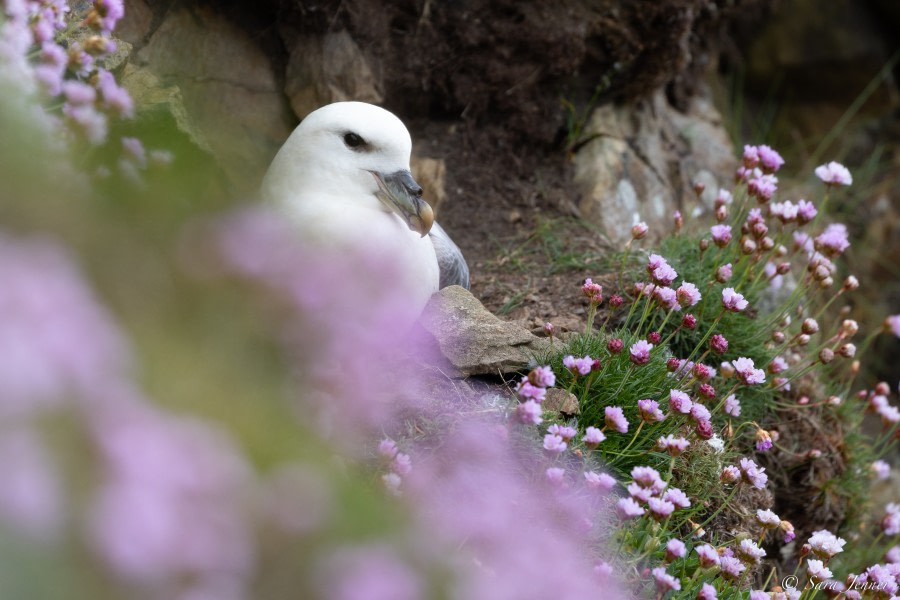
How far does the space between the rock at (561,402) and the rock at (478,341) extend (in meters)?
0.11

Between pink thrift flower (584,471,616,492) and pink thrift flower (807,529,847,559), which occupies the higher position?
pink thrift flower (584,471,616,492)

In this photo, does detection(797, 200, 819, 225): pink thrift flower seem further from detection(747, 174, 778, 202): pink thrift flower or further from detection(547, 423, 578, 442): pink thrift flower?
detection(547, 423, 578, 442): pink thrift flower

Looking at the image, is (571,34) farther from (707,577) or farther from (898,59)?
(898,59)

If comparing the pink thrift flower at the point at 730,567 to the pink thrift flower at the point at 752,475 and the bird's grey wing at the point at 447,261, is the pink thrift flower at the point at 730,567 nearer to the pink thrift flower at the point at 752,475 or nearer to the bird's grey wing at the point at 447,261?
the pink thrift flower at the point at 752,475

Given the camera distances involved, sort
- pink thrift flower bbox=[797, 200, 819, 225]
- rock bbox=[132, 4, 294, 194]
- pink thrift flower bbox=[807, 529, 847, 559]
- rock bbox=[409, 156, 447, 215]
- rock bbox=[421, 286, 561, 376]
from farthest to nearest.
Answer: rock bbox=[409, 156, 447, 215] < rock bbox=[132, 4, 294, 194] < pink thrift flower bbox=[797, 200, 819, 225] < rock bbox=[421, 286, 561, 376] < pink thrift flower bbox=[807, 529, 847, 559]

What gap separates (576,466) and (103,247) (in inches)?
60.5

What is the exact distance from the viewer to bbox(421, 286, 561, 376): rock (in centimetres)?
252

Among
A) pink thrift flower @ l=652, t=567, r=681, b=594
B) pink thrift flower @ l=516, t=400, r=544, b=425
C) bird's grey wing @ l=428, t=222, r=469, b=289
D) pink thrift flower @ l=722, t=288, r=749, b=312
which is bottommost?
bird's grey wing @ l=428, t=222, r=469, b=289

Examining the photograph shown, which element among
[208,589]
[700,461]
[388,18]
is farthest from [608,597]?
[388,18]

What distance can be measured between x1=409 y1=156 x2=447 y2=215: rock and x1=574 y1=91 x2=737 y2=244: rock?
0.66m

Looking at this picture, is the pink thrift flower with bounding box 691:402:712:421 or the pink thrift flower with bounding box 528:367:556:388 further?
the pink thrift flower with bounding box 691:402:712:421

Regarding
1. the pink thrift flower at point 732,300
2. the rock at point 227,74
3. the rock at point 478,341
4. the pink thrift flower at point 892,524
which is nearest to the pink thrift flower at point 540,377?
the rock at point 478,341

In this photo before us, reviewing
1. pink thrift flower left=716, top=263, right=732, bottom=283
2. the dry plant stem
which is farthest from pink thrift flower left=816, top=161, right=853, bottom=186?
the dry plant stem

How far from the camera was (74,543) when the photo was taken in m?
0.81
